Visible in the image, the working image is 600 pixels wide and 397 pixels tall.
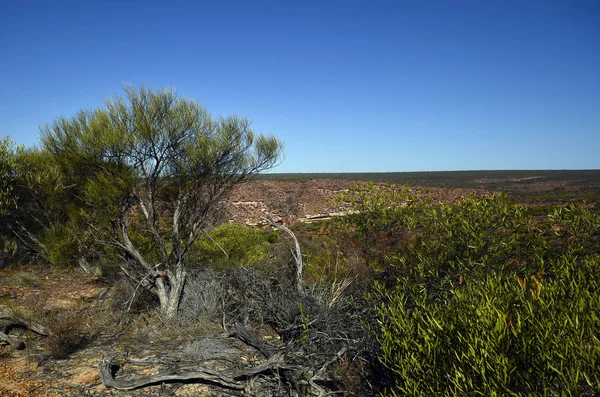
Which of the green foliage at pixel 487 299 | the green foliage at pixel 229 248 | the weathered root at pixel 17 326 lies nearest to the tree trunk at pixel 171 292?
the weathered root at pixel 17 326

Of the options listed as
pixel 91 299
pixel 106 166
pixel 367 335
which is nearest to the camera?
pixel 367 335

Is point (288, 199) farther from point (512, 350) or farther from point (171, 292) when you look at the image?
point (512, 350)

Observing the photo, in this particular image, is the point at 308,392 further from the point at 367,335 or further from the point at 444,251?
the point at 444,251

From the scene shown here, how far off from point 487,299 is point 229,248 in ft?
26.5

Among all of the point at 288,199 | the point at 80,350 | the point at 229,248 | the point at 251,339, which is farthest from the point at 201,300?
the point at 288,199

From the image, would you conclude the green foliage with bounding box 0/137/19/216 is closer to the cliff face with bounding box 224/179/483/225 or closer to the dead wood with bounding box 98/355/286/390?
the dead wood with bounding box 98/355/286/390

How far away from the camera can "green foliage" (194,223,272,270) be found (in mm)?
9636

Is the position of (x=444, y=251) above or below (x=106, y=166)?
below

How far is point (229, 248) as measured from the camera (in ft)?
33.2

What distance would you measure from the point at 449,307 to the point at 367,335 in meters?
2.15

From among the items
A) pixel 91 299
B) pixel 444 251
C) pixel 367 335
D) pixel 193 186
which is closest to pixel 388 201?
pixel 444 251

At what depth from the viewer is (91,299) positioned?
9086 mm

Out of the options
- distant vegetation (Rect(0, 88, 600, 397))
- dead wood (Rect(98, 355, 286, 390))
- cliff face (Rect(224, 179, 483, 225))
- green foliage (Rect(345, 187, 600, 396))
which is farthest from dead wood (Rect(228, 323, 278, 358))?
cliff face (Rect(224, 179, 483, 225))

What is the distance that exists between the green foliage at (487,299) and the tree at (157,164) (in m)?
3.03
